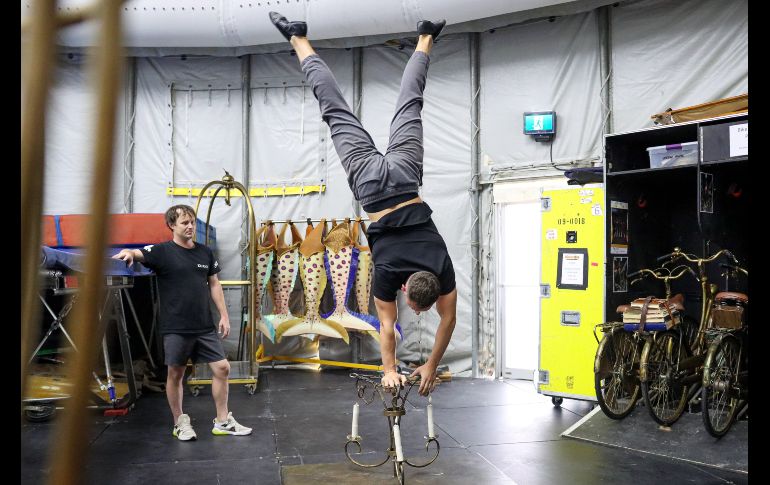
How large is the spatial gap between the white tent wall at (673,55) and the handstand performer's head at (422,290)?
13.2 ft

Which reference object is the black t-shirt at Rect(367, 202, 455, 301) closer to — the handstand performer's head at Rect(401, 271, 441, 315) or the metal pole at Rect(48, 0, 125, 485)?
the handstand performer's head at Rect(401, 271, 441, 315)

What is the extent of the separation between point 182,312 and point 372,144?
1.88 meters

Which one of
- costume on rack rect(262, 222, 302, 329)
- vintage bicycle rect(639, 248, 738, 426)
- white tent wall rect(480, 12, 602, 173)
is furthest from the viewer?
costume on rack rect(262, 222, 302, 329)

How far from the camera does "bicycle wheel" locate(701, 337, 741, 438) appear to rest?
14.0 ft

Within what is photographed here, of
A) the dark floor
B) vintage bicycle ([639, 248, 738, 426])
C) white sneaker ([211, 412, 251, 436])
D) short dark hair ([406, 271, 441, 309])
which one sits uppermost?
short dark hair ([406, 271, 441, 309])

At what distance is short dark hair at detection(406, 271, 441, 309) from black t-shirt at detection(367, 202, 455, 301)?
7.3 inches

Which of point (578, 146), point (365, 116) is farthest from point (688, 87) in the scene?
point (365, 116)

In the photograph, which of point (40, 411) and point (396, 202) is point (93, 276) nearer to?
point (396, 202)

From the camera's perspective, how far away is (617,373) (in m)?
4.82

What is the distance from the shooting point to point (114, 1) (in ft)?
2.38

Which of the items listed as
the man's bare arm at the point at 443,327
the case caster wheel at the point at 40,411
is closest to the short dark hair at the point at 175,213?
the case caster wheel at the point at 40,411

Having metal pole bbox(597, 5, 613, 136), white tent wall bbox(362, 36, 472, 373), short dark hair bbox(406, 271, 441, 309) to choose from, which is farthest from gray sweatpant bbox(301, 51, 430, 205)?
white tent wall bbox(362, 36, 472, 373)

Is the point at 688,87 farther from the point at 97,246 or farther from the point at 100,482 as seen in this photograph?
the point at 97,246

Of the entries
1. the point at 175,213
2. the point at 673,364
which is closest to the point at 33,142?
the point at 175,213
